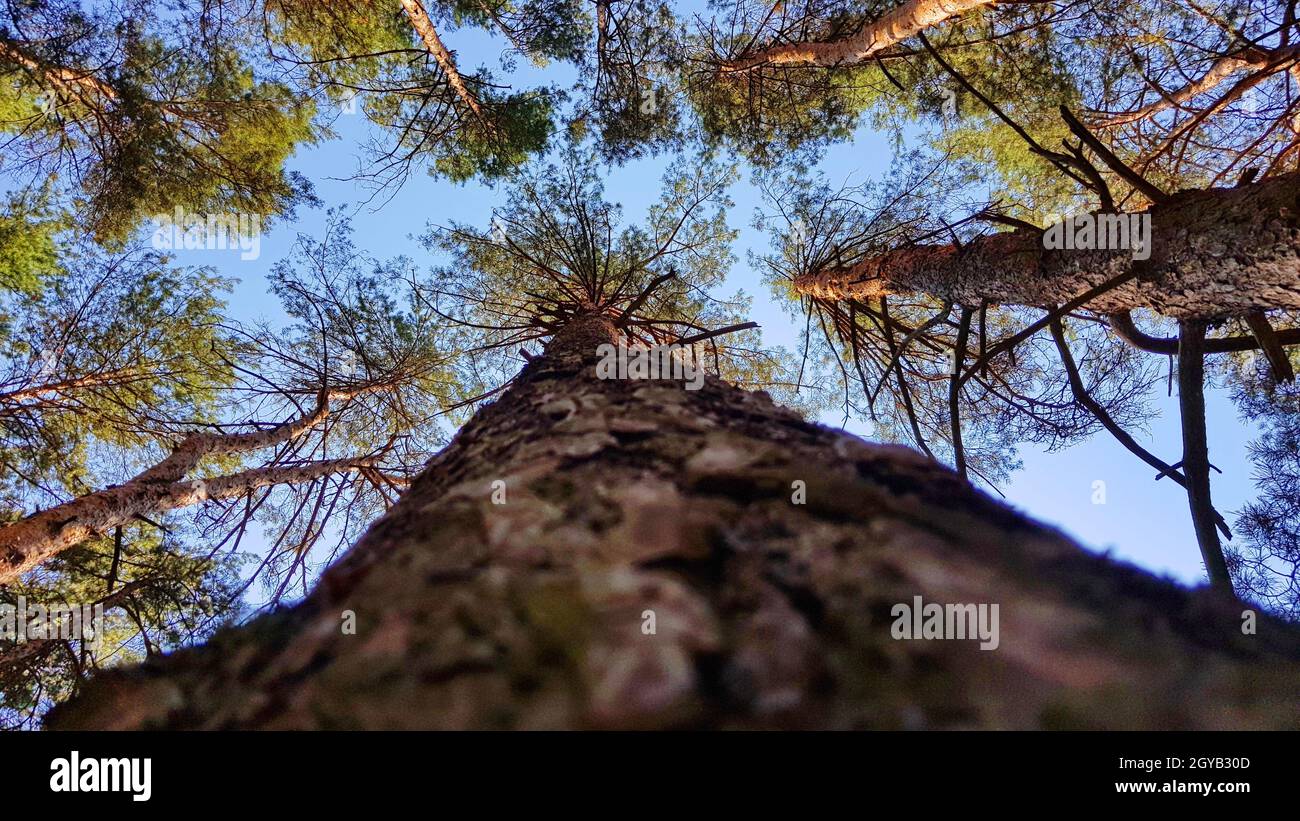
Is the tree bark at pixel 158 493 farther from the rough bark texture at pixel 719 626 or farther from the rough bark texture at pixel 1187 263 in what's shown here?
the rough bark texture at pixel 1187 263

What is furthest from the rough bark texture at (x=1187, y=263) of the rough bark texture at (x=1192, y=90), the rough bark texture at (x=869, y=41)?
the rough bark texture at (x=1192, y=90)

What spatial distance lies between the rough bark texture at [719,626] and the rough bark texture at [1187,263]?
1958 mm

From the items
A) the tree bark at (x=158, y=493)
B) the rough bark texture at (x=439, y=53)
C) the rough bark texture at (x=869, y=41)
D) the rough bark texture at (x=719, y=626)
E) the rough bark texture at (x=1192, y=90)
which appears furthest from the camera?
the rough bark texture at (x=439, y=53)

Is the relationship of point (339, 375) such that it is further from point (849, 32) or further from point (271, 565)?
point (849, 32)

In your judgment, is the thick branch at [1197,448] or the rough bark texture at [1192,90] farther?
the rough bark texture at [1192,90]

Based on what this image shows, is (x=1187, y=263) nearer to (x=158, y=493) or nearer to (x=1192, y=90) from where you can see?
(x=1192, y=90)

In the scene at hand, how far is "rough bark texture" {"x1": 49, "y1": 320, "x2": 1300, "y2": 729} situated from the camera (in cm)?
58

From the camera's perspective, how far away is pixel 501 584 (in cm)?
76

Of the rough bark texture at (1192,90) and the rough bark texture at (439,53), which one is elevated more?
the rough bark texture at (439,53)

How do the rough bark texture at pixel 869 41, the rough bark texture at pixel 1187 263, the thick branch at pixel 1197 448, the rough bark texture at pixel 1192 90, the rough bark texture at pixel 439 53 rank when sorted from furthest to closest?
the rough bark texture at pixel 439 53
the rough bark texture at pixel 1192 90
the rough bark texture at pixel 869 41
the thick branch at pixel 1197 448
the rough bark texture at pixel 1187 263

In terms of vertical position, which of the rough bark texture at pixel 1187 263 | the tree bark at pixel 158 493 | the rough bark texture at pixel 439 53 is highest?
the rough bark texture at pixel 439 53

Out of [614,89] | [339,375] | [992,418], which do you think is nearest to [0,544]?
[339,375]

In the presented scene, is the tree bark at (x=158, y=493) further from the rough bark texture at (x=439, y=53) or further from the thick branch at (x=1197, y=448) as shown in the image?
the thick branch at (x=1197, y=448)

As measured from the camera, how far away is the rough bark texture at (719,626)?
58 cm
